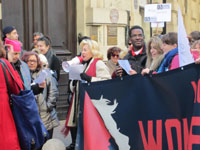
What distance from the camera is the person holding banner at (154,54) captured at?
5.73 metres

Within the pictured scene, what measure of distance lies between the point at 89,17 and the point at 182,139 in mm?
8084

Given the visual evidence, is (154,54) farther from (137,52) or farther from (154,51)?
(137,52)

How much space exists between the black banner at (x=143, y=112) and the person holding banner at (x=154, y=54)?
1.03m

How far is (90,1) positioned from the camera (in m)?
12.0

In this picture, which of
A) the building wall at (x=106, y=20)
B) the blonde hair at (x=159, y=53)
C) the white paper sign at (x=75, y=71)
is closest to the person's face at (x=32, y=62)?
the white paper sign at (x=75, y=71)

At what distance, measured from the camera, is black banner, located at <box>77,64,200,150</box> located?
4.21 meters

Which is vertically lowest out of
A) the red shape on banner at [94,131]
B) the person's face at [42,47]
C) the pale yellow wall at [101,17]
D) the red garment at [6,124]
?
the red shape on banner at [94,131]

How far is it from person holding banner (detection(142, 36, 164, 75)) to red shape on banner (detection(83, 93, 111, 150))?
119cm

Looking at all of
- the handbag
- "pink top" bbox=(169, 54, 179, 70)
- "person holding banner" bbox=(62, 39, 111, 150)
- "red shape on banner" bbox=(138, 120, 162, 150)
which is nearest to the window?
"person holding banner" bbox=(62, 39, 111, 150)

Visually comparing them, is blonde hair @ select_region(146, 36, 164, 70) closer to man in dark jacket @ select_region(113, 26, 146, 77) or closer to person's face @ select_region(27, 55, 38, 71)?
man in dark jacket @ select_region(113, 26, 146, 77)

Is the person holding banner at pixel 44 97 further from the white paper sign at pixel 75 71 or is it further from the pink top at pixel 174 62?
the pink top at pixel 174 62

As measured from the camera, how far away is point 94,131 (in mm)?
4852

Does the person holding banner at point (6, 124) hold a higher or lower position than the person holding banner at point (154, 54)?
Answer: lower

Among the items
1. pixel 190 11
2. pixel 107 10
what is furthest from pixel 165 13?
pixel 190 11
